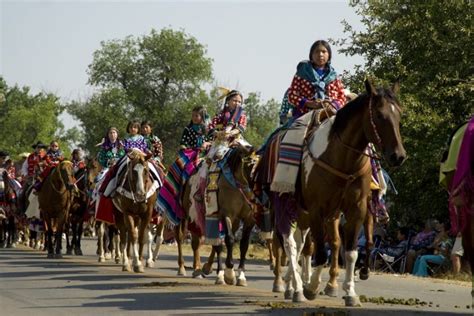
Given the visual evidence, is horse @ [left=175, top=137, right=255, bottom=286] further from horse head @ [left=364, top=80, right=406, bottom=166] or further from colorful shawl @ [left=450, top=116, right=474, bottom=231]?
colorful shawl @ [left=450, top=116, right=474, bottom=231]

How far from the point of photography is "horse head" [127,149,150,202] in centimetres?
1998

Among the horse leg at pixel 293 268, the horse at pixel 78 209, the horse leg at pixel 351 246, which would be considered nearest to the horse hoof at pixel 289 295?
the horse leg at pixel 293 268

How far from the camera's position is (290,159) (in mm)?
13570

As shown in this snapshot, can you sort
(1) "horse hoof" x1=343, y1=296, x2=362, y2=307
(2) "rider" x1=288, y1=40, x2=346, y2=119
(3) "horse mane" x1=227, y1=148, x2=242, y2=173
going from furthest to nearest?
(3) "horse mane" x1=227, y1=148, x2=242, y2=173, (2) "rider" x1=288, y1=40, x2=346, y2=119, (1) "horse hoof" x1=343, y1=296, x2=362, y2=307

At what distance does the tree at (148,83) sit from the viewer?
85062 millimetres

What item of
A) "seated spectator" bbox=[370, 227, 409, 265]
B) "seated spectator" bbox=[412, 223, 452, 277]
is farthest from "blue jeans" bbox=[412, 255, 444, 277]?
"seated spectator" bbox=[370, 227, 409, 265]

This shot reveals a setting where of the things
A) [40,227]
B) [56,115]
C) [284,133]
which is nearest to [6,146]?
[56,115]

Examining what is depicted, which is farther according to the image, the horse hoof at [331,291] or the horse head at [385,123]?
the horse hoof at [331,291]

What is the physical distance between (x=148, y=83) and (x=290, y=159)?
7495 cm

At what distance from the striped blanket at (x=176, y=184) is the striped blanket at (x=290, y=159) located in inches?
232

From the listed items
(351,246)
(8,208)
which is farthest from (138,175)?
(8,208)

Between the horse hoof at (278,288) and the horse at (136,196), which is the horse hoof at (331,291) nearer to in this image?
the horse hoof at (278,288)

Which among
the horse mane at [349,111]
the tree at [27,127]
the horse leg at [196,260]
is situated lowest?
the horse leg at [196,260]

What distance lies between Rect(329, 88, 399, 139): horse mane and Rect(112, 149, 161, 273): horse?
750 centimetres
